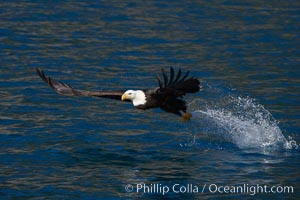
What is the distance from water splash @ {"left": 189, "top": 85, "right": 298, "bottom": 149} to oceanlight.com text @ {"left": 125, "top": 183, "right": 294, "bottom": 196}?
1.72m

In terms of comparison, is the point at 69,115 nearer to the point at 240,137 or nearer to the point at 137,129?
the point at 137,129

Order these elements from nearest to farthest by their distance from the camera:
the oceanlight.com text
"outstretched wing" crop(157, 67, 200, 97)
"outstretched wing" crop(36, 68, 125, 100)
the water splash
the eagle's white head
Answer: the oceanlight.com text
"outstretched wing" crop(157, 67, 200, 97)
the eagle's white head
"outstretched wing" crop(36, 68, 125, 100)
the water splash

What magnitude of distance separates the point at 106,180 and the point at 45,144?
1.75 meters

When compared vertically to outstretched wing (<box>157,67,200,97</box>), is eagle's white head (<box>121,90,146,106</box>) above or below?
above

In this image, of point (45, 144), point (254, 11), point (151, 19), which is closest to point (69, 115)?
point (45, 144)

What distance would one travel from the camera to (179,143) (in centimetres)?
1334

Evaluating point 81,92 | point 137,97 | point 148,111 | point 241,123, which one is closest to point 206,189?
point 137,97

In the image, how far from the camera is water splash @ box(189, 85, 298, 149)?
43.7 ft

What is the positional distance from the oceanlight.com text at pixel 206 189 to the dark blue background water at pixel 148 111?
0.28 feet

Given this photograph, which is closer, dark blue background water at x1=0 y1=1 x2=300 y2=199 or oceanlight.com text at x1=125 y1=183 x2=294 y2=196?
oceanlight.com text at x1=125 y1=183 x2=294 y2=196

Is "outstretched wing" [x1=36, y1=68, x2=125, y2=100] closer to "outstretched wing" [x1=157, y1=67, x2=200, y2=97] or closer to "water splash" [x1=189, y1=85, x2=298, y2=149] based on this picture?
"outstretched wing" [x1=157, y1=67, x2=200, y2=97]

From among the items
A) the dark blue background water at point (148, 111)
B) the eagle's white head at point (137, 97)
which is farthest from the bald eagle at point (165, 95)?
the dark blue background water at point (148, 111)

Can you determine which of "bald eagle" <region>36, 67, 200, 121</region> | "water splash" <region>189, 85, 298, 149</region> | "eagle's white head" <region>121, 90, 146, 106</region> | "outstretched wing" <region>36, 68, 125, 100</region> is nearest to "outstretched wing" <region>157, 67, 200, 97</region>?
"bald eagle" <region>36, 67, 200, 121</region>

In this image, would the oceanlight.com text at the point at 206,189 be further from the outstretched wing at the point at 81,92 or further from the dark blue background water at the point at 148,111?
the outstretched wing at the point at 81,92
